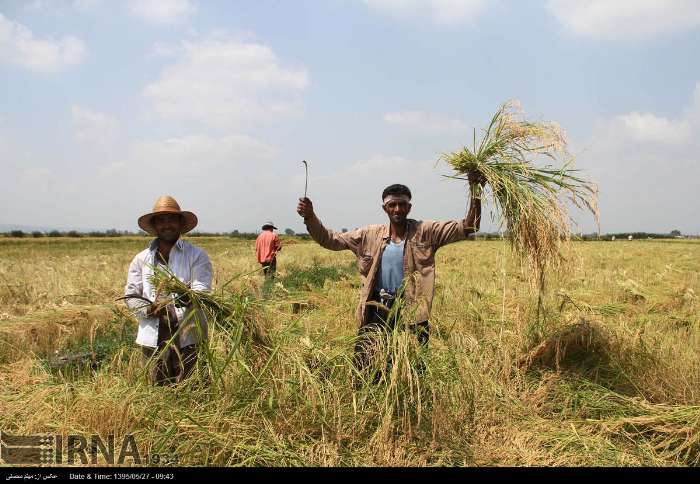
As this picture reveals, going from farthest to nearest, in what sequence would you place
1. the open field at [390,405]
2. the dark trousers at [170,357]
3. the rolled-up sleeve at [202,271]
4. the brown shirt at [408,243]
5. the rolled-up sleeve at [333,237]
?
the rolled-up sleeve at [333,237] < the brown shirt at [408,243] < the rolled-up sleeve at [202,271] < the dark trousers at [170,357] < the open field at [390,405]

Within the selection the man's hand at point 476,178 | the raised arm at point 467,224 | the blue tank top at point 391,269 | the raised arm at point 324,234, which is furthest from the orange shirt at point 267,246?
the man's hand at point 476,178

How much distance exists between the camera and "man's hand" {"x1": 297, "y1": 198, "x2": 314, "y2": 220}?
3.60 meters

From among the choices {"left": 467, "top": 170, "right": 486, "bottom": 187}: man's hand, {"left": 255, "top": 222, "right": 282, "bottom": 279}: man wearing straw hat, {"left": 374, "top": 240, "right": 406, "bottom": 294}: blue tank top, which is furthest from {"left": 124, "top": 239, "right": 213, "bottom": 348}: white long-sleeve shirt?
{"left": 255, "top": 222, "right": 282, "bottom": 279}: man wearing straw hat

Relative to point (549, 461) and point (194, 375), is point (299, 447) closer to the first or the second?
point (194, 375)

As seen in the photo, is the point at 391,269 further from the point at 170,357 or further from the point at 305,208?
the point at 170,357

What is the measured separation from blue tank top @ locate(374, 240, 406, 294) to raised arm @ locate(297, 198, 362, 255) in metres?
0.28

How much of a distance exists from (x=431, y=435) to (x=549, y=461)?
2.17 ft

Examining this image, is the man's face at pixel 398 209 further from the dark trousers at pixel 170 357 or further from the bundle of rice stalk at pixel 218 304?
the dark trousers at pixel 170 357

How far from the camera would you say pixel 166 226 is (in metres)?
3.49

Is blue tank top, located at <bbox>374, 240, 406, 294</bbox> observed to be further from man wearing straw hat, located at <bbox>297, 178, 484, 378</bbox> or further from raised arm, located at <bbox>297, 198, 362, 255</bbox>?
raised arm, located at <bbox>297, 198, 362, 255</bbox>

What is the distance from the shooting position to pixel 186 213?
3.61 metres

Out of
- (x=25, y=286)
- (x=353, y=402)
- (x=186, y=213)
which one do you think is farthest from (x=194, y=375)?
(x=25, y=286)

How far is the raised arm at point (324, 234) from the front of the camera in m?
3.61
